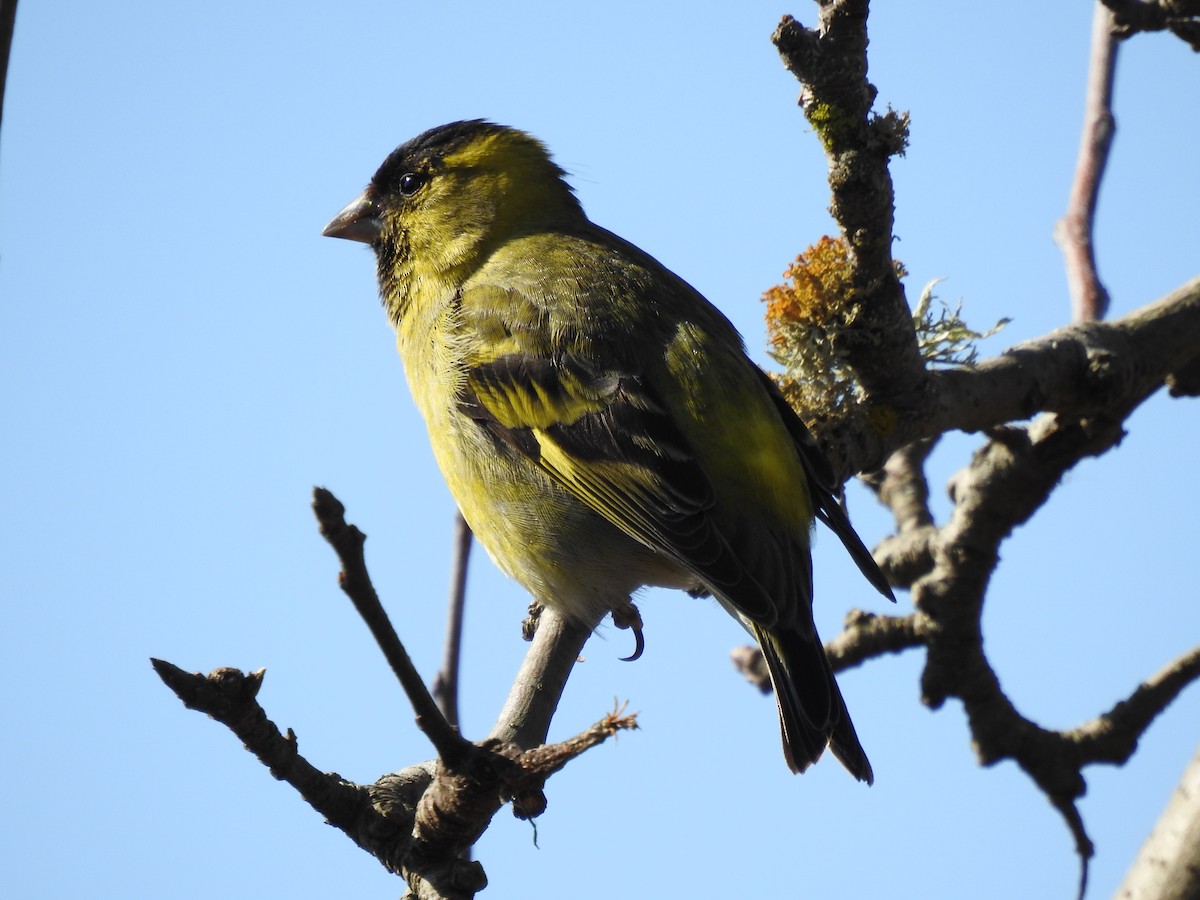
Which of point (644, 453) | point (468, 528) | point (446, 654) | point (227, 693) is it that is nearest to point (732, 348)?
point (644, 453)

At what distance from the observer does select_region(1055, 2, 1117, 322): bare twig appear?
205 inches

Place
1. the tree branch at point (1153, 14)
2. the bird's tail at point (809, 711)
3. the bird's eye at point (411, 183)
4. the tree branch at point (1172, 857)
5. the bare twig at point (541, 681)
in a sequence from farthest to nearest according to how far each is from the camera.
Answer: the bird's eye at point (411, 183) → the tree branch at point (1153, 14) → the bird's tail at point (809, 711) → the bare twig at point (541, 681) → the tree branch at point (1172, 857)

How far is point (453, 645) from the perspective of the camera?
4.16 metres

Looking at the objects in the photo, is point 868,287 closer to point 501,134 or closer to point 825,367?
point 825,367

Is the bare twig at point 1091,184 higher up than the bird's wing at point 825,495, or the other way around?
the bare twig at point 1091,184

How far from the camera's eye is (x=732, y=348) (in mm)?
4547

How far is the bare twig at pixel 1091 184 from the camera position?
5199mm

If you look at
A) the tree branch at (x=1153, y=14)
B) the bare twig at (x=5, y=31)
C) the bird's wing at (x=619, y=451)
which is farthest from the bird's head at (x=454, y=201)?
the bare twig at (x=5, y=31)

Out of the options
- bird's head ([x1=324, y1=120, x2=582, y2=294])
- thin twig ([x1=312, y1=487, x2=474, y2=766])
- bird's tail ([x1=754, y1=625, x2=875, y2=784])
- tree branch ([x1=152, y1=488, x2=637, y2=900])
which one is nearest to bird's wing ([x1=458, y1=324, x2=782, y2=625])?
bird's tail ([x1=754, y1=625, x2=875, y2=784])

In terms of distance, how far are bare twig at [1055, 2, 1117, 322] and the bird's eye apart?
270 cm

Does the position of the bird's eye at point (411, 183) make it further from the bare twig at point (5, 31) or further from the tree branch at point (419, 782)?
the bare twig at point (5, 31)

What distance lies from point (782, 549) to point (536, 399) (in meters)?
0.96

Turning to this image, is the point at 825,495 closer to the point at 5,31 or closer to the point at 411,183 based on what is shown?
the point at 411,183

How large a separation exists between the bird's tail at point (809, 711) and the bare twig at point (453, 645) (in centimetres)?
101
